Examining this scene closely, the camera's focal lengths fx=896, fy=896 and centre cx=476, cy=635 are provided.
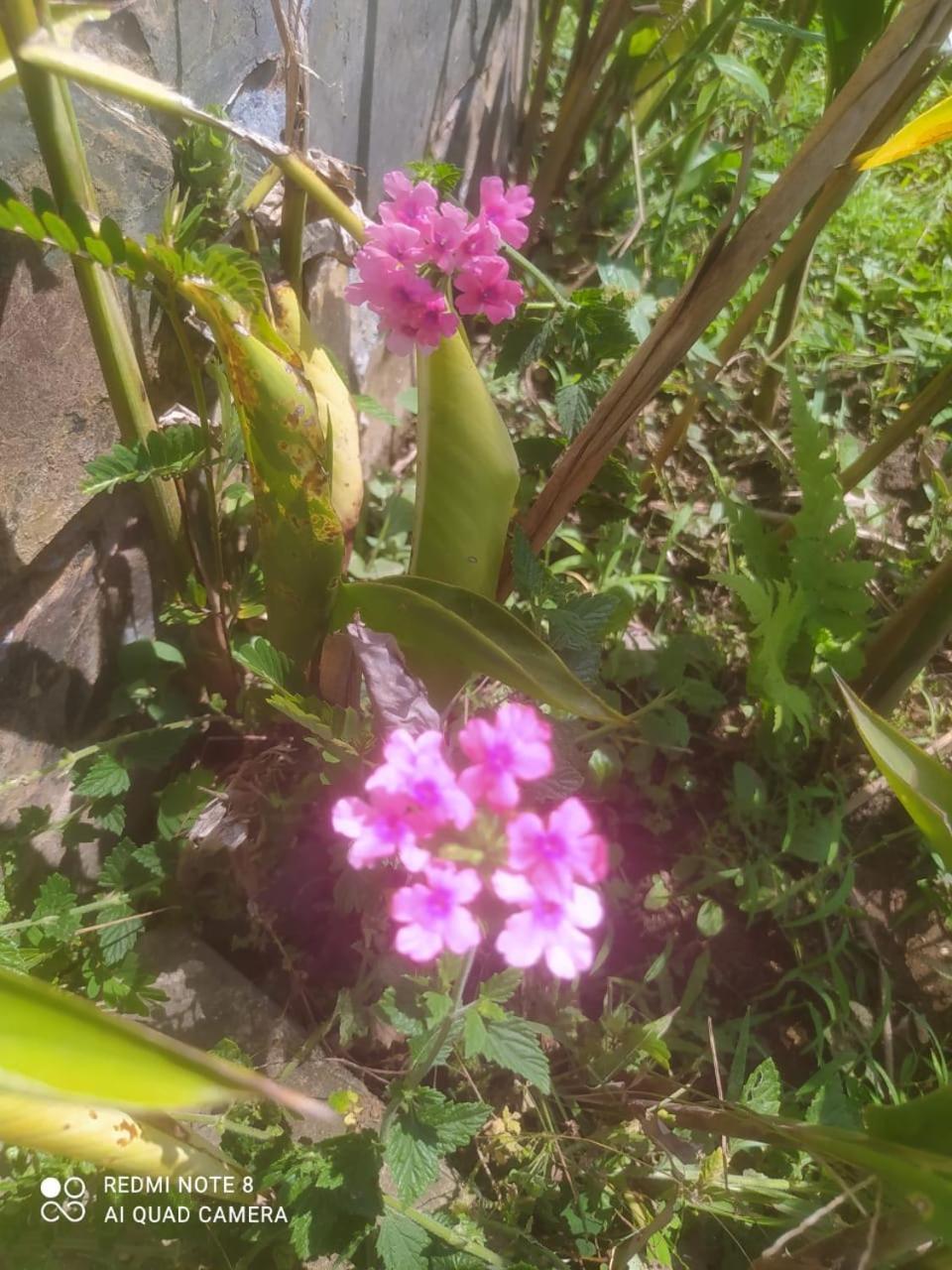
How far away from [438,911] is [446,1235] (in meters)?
0.41

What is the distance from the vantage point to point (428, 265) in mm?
715

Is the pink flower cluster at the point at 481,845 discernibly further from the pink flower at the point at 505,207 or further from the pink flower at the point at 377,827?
the pink flower at the point at 505,207

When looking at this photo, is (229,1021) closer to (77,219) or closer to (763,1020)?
(763,1020)

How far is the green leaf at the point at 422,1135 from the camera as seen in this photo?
67cm

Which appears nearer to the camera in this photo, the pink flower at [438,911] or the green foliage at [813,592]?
the pink flower at [438,911]

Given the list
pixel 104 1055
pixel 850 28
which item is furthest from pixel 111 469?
pixel 850 28

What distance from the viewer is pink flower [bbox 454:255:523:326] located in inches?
28.2

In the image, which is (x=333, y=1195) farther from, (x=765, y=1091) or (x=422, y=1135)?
(x=765, y=1091)

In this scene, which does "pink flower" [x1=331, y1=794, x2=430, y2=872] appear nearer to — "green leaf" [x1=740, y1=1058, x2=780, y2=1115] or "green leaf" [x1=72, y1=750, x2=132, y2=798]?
"green leaf" [x1=72, y1=750, x2=132, y2=798]

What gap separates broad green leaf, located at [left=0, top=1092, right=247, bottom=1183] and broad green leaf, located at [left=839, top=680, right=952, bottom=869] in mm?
546

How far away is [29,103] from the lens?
0.60 metres

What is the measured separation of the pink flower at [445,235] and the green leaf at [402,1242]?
75cm

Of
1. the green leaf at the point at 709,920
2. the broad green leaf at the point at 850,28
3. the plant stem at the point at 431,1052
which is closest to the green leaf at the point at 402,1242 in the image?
the plant stem at the point at 431,1052

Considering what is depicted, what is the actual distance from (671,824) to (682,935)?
0.14 metres
